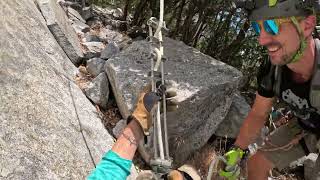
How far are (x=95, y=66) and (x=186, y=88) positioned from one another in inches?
66.1

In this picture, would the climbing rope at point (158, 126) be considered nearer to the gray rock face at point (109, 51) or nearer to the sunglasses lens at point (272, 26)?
the sunglasses lens at point (272, 26)

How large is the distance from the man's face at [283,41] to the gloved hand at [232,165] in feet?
3.66

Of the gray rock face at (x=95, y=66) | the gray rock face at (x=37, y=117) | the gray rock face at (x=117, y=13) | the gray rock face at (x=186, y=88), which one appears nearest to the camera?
the gray rock face at (x=37, y=117)

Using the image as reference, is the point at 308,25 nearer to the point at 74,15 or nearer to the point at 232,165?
the point at 232,165

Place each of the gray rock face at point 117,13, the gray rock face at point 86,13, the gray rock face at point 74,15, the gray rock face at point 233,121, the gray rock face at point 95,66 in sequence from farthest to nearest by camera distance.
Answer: the gray rock face at point 117,13
the gray rock face at point 86,13
the gray rock face at point 74,15
the gray rock face at point 233,121
the gray rock face at point 95,66

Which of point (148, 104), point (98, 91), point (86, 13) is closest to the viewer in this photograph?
point (148, 104)

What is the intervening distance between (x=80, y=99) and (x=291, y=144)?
8.36ft

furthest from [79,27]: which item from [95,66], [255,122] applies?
[255,122]

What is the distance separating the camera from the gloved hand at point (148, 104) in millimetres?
2818

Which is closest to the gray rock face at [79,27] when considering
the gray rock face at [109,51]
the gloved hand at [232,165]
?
the gray rock face at [109,51]

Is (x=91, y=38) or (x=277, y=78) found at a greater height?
(x=277, y=78)

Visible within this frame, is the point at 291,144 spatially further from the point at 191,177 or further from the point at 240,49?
the point at 240,49

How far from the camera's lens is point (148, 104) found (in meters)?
2.83

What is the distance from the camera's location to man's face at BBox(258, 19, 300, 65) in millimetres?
3506
